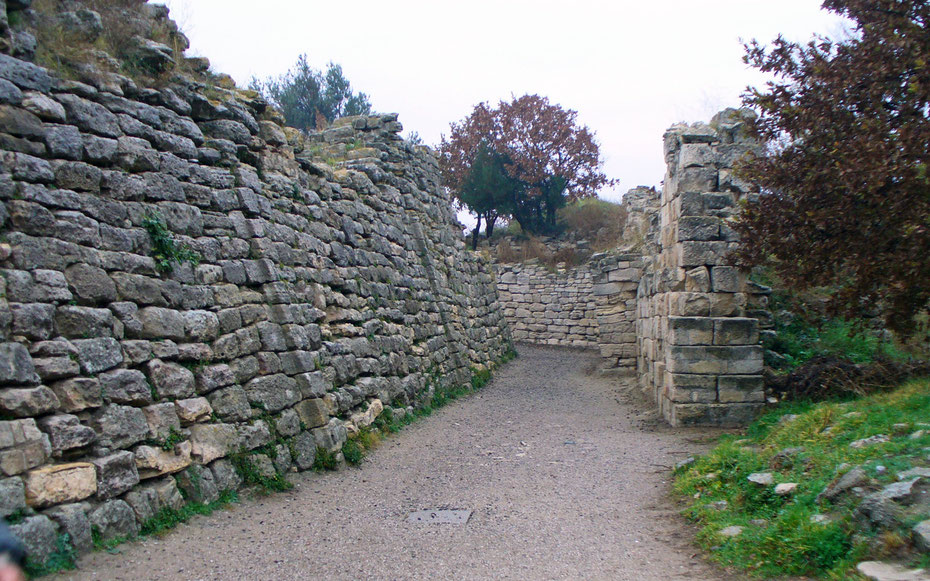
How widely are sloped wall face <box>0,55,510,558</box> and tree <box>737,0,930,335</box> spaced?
5348 millimetres

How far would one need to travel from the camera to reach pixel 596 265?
742 inches

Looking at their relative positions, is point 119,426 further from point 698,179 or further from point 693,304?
point 698,179

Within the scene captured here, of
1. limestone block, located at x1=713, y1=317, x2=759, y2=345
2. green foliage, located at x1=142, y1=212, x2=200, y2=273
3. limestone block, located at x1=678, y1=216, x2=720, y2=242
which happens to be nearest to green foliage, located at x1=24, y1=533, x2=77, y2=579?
green foliage, located at x1=142, y1=212, x2=200, y2=273

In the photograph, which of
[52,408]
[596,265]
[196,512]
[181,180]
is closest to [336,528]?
[196,512]

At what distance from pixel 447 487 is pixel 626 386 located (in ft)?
27.4

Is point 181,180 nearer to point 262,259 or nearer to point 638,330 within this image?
point 262,259

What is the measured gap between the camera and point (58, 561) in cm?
433

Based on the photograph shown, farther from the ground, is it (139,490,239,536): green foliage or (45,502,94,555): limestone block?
(45,502,94,555): limestone block

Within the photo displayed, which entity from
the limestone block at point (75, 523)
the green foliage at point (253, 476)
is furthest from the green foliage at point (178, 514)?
the limestone block at point (75, 523)

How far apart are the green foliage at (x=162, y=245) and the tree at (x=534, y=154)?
26.0m

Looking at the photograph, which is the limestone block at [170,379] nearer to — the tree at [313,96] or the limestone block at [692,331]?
the limestone block at [692,331]

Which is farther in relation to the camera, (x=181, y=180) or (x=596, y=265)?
(x=596, y=265)

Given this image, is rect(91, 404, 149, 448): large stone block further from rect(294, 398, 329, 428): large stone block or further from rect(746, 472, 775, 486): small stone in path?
rect(746, 472, 775, 486): small stone in path

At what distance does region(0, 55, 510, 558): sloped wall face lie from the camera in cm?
475
